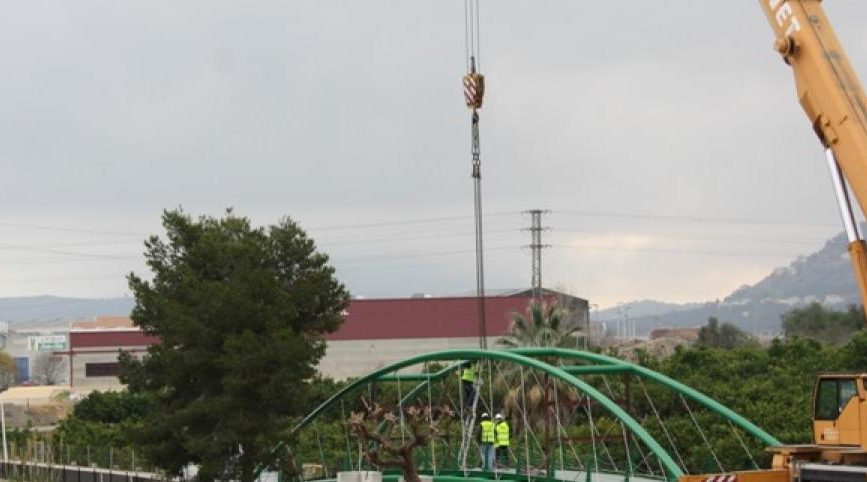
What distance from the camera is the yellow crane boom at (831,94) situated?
2339 centimetres

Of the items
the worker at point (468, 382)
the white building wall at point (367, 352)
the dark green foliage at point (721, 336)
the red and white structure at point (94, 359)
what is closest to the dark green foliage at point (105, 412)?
the white building wall at point (367, 352)

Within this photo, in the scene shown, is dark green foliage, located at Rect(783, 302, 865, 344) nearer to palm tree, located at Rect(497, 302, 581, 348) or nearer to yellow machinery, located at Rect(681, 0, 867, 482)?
palm tree, located at Rect(497, 302, 581, 348)

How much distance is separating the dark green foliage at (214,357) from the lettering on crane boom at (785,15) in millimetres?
19451

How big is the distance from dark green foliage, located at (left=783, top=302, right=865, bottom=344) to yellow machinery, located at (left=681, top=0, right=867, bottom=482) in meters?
75.3

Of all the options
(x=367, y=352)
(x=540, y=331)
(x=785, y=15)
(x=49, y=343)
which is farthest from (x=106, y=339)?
(x=785, y=15)

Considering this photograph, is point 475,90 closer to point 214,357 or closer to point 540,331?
point 214,357

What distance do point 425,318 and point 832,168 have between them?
74109 millimetres

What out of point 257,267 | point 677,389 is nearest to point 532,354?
point 677,389

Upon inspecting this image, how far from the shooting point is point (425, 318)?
97.5 meters

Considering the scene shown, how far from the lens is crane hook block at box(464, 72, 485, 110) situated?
3128 centimetres

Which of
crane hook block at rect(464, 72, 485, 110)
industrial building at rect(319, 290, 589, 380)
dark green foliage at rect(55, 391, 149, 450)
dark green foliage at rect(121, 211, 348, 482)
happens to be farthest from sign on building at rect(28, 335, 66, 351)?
crane hook block at rect(464, 72, 485, 110)

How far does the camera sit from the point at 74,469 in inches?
1945

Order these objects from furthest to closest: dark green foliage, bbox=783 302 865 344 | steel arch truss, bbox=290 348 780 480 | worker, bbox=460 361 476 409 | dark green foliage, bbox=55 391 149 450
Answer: dark green foliage, bbox=783 302 865 344 < dark green foliage, bbox=55 391 149 450 < worker, bbox=460 361 476 409 < steel arch truss, bbox=290 348 780 480

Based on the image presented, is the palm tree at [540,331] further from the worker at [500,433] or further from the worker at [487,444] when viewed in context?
the worker at [487,444]
